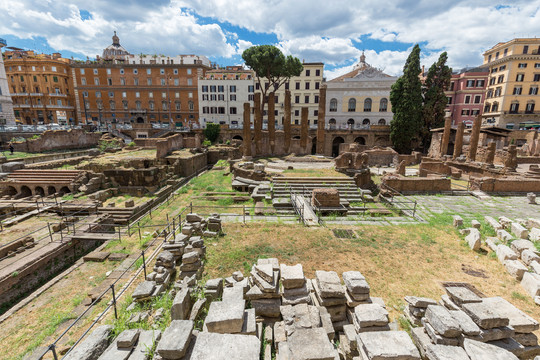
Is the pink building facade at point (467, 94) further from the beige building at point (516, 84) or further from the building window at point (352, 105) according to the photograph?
the building window at point (352, 105)

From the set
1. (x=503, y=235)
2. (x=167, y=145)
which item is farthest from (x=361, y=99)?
(x=503, y=235)

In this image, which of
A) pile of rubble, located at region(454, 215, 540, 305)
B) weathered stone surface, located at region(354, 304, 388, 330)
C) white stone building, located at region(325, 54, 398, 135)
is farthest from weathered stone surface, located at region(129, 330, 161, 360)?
white stone building, located at region(325, 54, 398, 135)

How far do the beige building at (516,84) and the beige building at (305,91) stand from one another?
3161 centimetres

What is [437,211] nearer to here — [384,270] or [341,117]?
[384,270]

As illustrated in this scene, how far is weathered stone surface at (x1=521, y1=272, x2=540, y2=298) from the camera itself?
22.9 ft

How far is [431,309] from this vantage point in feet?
16.8

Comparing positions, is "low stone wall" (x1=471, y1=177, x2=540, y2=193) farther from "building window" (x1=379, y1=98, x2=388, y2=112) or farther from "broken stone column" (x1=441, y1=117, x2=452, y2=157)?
"building window" (x1=379, y1=98, x2=388, y2=112)

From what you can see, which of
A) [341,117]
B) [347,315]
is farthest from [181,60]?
[347,315]

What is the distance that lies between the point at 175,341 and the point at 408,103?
141 ft

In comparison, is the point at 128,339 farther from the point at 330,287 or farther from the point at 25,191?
the point at 25,191

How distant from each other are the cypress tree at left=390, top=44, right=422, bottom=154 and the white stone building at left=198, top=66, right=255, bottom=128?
1039 inches

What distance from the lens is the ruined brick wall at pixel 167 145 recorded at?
2861 centimetres

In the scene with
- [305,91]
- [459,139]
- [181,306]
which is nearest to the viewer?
[181,306]

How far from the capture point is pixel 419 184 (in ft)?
62.7
